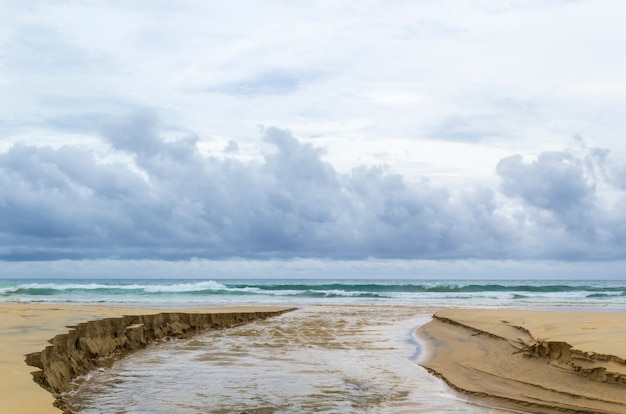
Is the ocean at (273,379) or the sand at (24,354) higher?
the sand at (24,354)

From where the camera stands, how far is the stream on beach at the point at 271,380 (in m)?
7.04

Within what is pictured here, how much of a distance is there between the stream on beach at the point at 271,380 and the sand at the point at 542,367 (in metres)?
0.47

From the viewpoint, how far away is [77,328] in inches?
415

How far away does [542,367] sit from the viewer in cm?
897

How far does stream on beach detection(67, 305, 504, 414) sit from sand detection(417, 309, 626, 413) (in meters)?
0.47

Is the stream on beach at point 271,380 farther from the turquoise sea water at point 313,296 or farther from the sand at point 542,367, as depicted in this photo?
the turquoise sea water at point 313,296

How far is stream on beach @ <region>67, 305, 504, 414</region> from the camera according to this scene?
7.04 meters

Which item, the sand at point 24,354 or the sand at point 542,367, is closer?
the sand at point 24,354

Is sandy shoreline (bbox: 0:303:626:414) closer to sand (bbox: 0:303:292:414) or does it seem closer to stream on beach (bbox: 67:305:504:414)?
sand (bbox: 0:303:292:414)

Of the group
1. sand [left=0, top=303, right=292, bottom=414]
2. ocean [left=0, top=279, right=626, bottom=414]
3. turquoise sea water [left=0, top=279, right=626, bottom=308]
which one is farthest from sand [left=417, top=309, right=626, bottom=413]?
turquoise sea water [left=0, top=279, right=626, bottom=308]

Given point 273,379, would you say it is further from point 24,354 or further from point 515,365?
point 515,365

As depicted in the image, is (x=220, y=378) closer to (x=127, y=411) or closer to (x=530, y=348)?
(x=127, y=411)

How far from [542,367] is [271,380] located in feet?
13.7

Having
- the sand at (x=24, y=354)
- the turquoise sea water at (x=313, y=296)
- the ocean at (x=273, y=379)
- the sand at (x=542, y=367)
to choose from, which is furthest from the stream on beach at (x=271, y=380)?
the turquoise sea water at (x=313, y=296)
